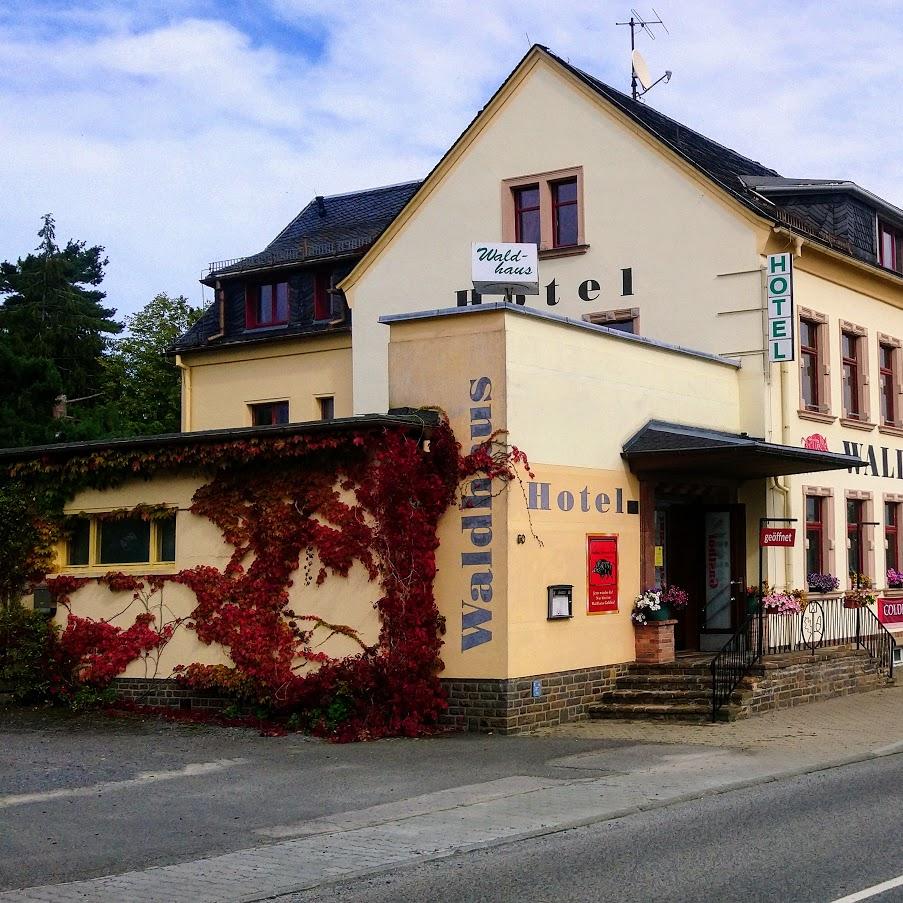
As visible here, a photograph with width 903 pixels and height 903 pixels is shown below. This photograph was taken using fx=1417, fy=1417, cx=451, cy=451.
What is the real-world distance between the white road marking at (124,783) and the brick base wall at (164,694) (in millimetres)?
3423

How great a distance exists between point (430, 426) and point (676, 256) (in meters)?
8.37

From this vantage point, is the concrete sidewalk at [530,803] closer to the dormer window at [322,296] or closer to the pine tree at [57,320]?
the dormer window at [322,296]

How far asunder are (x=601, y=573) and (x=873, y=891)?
11.2 meters

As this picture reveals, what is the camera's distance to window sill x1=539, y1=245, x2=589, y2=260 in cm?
2516

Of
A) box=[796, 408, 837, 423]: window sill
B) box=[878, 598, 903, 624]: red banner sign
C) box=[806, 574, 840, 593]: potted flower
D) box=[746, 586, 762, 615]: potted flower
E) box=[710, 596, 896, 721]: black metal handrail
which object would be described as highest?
box=[796, 408, 837, 423]: window sill

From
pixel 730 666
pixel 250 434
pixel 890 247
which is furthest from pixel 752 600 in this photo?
pixel 890 247

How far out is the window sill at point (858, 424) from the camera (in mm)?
26094

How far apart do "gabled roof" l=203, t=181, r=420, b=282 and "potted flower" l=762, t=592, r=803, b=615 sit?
40.8 ft

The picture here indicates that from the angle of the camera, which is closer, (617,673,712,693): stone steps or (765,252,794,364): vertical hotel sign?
(617,673,712,693): stone steps

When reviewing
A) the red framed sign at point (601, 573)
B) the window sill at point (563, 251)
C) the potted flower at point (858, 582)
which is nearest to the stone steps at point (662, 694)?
the red framed sign at point (601, 573)

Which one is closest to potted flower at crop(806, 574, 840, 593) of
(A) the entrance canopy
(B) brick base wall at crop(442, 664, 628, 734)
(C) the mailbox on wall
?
(A) the entrance canopy

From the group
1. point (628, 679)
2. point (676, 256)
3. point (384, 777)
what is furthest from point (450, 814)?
point (676, 256)

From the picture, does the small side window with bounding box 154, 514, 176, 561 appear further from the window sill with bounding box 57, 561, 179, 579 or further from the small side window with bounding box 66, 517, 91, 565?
the small side window with bounding box 66, 517, 91, 565

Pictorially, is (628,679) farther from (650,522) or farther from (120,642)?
(120,642)
